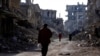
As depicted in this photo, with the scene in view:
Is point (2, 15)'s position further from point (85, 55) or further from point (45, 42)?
point (45, 42)

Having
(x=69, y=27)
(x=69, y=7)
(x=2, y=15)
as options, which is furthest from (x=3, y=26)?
(x=69, y=7)

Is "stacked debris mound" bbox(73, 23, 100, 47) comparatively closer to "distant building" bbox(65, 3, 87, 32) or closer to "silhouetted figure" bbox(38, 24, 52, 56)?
"silhouetted figure" bbox(38, 24, 52, 56)

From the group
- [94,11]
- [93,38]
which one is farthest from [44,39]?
[94,11]

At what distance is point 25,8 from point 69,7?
83.7 m

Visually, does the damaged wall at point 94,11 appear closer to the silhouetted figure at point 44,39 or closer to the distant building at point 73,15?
the silhouetted figure at point 44,39

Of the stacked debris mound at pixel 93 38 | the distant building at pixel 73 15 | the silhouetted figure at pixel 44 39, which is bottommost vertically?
the distant building at pixel 73 15

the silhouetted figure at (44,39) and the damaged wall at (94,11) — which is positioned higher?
the silhouetted figure at (44,39)

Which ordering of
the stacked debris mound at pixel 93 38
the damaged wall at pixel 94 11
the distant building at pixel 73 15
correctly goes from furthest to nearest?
1. the distant building at pixel 73 15
2. the damaged wall at pixel 94 11
3. the stacked debris mound at pixel 93 38

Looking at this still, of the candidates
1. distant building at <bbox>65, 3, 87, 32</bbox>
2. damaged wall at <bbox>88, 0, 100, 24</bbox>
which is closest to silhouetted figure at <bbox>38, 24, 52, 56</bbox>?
damaged wall at <bbox>88, 0, 100, 24</bbox>

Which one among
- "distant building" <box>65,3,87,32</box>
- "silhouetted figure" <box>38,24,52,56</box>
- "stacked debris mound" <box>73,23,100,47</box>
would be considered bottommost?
"distant building" <box>65,3,87,32</box>

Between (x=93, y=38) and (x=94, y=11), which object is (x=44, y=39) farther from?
(x=94, y=11)

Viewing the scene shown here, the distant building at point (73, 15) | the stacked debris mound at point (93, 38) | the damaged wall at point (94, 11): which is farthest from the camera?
the distant building at point (73, 15)

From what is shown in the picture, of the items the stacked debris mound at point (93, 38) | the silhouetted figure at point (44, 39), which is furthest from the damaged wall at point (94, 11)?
the silhouetted figure at point (44, 39)

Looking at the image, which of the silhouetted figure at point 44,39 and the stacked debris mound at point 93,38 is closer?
the silhouetted figure at point 44,39
